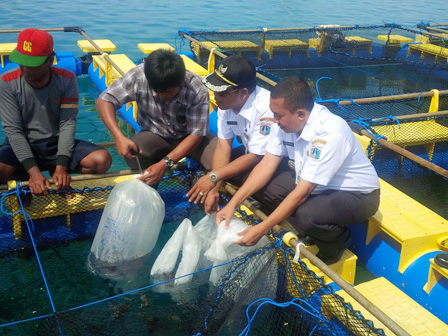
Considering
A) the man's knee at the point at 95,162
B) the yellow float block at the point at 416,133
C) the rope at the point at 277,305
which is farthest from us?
the yellow float block at the point at 416,133

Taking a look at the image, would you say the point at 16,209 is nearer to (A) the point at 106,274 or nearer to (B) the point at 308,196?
(A) the point at 106,274

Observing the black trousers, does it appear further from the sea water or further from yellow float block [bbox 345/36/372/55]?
yellow float block [bbox 345/36/372/55]

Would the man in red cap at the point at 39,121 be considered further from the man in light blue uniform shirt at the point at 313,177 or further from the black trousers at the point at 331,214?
the black trousers at the point at 331,214

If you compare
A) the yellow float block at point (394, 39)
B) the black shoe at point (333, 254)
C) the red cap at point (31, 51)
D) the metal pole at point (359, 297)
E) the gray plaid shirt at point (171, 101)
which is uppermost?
the red cap at point (31, 51)

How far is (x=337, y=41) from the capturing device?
1038 cm

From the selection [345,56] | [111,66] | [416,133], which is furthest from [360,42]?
[111,66]

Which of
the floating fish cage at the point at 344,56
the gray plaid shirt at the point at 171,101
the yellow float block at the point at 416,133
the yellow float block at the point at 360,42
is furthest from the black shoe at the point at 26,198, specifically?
the yellow float block at the point at 360,42

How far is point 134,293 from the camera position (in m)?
3.33

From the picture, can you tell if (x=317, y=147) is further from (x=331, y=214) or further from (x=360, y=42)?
(x=360, y=42)

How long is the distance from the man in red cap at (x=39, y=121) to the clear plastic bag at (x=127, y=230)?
1.92ft

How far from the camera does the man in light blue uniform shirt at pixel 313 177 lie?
302cm

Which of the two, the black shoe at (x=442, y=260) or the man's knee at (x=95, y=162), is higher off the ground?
the man's knee at (x=95, y=162)

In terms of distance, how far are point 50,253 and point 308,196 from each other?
2.23 m

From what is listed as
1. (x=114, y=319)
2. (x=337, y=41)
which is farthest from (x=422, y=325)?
(x=337, y=41)
